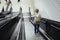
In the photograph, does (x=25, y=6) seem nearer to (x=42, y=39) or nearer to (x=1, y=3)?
(x=1, y=3)

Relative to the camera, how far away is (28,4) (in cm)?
2383

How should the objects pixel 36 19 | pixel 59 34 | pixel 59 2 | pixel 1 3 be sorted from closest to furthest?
pixel 59 34 < pixel 59 2 < pixel 36 19 < pixel 1 3

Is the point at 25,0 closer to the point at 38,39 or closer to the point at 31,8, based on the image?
the point at 31,8

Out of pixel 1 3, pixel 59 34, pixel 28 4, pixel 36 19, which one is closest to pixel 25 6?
pixel 28 4

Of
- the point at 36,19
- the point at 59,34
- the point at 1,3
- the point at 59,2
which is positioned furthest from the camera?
the point at 1,3

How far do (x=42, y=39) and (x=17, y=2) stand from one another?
18561mm

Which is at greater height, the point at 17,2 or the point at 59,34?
the point at 17,2

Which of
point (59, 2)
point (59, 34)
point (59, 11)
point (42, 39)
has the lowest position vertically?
point (42, 39)

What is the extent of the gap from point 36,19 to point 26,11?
16343mm

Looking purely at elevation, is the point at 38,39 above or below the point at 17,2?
below

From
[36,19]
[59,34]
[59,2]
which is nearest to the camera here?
[59,34]

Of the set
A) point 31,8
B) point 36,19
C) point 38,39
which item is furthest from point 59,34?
point 31,8

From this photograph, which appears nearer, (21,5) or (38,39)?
(38,39)

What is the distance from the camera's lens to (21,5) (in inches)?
941
